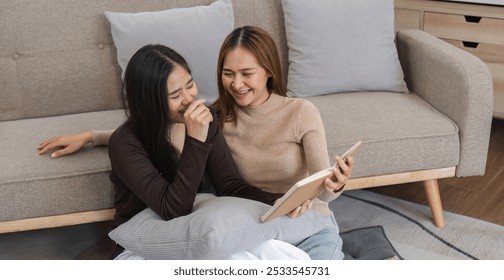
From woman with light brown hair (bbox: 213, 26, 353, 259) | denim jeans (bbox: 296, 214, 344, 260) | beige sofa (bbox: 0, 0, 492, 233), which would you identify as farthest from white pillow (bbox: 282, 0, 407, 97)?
denim jeans (bbox: 296, 214, 344, 260)

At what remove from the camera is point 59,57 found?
7.16ft

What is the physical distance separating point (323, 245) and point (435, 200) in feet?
1.99

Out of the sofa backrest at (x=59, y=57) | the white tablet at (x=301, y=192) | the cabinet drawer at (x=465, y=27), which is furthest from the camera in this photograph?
the cabinet drawer at (x=465, y=27)

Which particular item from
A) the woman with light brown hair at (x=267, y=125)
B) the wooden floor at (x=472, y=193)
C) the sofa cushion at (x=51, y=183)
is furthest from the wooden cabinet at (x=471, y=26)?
the sofa cushion at (x=51, y=183)

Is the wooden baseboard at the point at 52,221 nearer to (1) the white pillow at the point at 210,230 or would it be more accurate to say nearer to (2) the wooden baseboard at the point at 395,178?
(1) the white pillow at the point at 210,230

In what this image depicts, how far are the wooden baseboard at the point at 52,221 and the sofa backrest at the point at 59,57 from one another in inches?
18.8

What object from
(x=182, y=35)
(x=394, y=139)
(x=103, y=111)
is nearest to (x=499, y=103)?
(x=394, y=139)

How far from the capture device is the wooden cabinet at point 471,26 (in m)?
2.54

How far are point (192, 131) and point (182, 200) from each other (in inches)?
6.1

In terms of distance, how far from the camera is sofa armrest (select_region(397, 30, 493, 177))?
1938 mm

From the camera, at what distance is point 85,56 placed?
220cm

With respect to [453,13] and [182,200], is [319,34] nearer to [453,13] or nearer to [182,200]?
[453,13]
